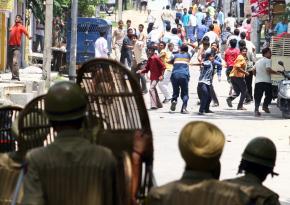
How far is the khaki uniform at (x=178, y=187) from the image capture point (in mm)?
5090

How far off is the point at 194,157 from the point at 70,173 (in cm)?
66

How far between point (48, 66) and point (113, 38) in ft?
25.2

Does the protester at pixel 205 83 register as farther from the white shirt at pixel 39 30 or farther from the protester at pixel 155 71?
the white shirt at pixel 39 30

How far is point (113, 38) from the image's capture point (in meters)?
34.3

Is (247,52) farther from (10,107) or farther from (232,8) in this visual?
(232,8)

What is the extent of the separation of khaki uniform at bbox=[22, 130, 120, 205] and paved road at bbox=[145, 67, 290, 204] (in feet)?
24.0

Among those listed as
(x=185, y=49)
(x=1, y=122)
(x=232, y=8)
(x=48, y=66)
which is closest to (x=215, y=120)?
(x=185, y=49)

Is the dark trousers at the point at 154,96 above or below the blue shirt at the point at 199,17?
below

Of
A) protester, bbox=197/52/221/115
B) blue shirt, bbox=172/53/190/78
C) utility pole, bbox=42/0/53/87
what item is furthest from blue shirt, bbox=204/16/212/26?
blue shirt, bbox=172/53/190/78

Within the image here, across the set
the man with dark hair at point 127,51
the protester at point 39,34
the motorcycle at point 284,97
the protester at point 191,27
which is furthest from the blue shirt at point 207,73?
the protester at point 191,27

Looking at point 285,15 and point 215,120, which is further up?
point 285,15

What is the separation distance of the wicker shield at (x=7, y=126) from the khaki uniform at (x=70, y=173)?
74.8 inches

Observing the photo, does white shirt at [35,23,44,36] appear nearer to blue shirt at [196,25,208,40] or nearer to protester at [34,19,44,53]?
protester at [34,19,44,53]

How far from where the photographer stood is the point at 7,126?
722 centimetres
